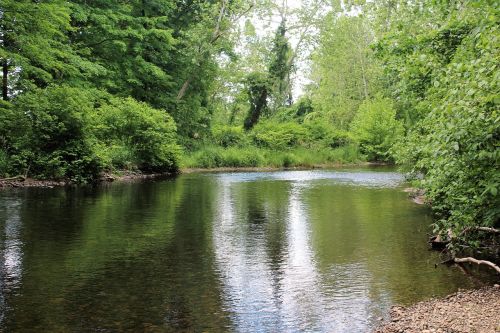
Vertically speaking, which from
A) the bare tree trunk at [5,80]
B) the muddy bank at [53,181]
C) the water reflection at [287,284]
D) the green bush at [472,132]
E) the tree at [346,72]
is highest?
the tree at [346,72]

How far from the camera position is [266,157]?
4147cm

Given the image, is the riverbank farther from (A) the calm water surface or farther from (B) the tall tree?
(B) the tall tree

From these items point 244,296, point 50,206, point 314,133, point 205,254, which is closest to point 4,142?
point 50,206

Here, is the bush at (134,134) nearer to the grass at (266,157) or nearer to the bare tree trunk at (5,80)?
the bare tree trunk at (5,80)

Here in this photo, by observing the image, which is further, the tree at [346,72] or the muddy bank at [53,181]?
the tree at [346,72]

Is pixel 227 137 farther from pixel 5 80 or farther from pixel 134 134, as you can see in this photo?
pixel 5 80

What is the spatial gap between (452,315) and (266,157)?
35.7m

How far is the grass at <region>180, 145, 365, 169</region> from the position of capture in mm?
37344

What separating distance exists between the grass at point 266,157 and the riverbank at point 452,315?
2839 centimetres

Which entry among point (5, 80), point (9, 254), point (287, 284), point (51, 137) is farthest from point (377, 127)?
point (9, 254)

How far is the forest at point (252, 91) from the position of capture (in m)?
7.35

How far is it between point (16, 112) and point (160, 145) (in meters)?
9.13

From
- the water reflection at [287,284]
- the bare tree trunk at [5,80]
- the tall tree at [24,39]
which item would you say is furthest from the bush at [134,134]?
the water reflection at [287,284]

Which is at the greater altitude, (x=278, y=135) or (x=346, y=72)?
(x=346, y=72)
